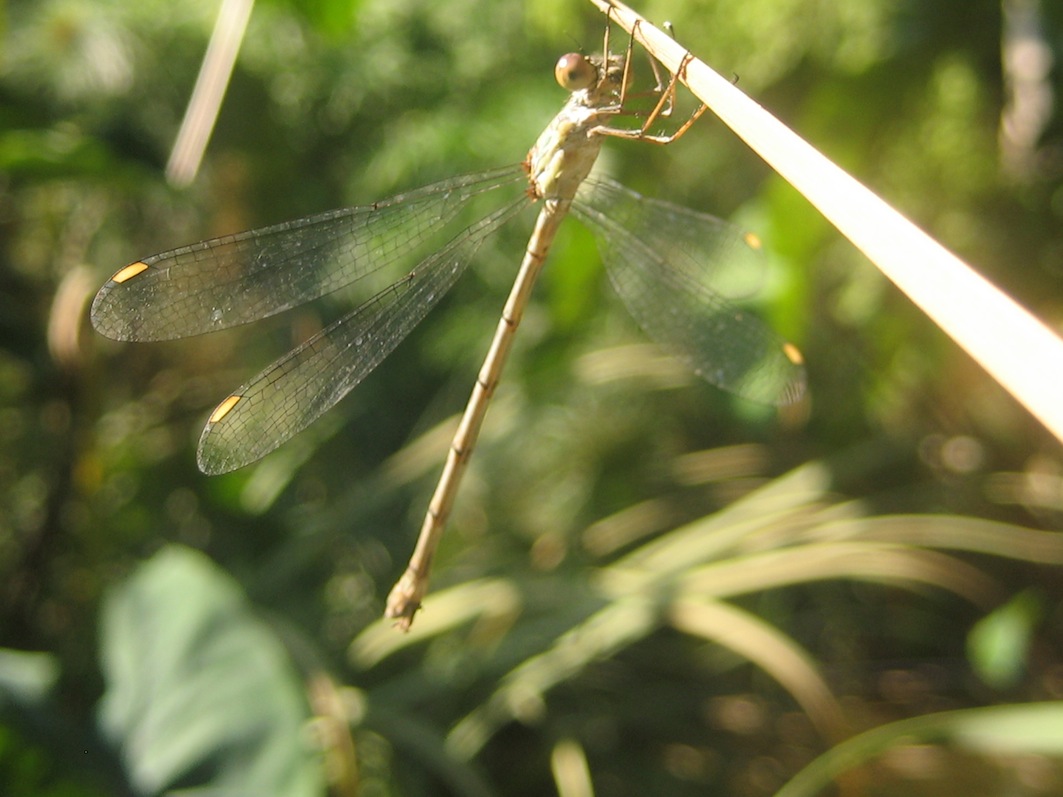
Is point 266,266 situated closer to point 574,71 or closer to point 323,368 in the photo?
point 323,368

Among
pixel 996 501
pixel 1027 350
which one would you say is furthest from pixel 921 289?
pixel 996 501

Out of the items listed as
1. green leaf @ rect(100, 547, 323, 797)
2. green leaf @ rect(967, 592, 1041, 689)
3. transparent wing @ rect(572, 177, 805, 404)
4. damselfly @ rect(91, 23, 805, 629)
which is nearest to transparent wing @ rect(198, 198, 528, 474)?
damselfly @ rect(91, 23, 805, 629)

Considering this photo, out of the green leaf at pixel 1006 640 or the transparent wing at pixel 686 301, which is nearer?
the transparent wing at pixel 686 301

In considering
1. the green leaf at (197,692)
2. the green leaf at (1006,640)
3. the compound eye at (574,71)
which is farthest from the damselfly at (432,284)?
the green leaf at (1006,640)

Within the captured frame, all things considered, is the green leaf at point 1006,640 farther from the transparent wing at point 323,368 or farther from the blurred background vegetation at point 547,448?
the transparent wing at point 323,368

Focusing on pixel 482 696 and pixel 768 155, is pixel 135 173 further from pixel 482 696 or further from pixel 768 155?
pixel 768 155
